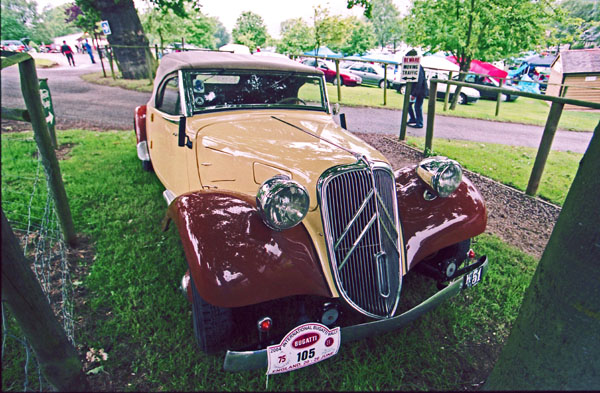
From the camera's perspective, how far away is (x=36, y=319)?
4.58 feet

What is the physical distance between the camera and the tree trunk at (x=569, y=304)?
121 cm

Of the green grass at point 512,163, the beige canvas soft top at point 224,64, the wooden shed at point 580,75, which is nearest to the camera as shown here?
the beige canvas soft top at point 224,64

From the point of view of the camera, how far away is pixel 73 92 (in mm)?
11305

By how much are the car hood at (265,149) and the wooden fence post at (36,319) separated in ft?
4.57

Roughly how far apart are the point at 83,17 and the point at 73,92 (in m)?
2.95

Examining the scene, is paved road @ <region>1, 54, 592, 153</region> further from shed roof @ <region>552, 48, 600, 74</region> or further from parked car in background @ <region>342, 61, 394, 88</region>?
parked car in background @ <region>342, 61, 394, 88</region>

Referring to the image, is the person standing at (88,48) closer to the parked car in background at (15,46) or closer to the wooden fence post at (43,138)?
the wooden fence post at (43,138)

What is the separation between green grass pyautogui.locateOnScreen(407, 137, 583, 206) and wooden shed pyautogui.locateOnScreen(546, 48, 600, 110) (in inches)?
48.6

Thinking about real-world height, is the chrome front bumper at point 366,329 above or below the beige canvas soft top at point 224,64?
below

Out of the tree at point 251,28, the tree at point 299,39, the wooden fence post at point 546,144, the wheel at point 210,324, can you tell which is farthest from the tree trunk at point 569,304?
the tree at point 251,28

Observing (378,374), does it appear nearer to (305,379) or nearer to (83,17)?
(305,379)

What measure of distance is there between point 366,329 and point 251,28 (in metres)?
40.4

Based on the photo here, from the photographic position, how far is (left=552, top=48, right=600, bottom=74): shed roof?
10.4 feet

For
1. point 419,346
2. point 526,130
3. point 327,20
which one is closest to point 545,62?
point 327,20
